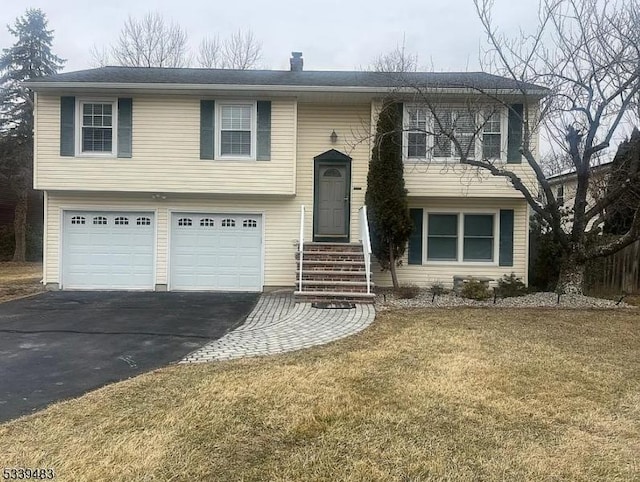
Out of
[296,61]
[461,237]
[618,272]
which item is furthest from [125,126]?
[618,272]

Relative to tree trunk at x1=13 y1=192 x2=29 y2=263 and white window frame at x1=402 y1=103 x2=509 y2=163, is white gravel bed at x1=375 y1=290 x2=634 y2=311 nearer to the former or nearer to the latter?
white window frame at x1=402 y1=103 x2=509 y2=163

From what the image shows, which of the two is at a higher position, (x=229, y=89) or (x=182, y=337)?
(x=229, y=89)

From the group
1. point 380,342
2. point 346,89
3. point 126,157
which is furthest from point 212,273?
point 380,342

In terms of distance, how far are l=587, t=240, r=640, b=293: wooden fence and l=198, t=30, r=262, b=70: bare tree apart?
64.1ft

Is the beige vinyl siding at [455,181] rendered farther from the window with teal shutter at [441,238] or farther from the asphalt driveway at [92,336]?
the asphalt driveway at [92,336]

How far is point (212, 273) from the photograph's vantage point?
38.5ft

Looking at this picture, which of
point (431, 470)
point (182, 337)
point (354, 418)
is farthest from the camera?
point (182, 337)

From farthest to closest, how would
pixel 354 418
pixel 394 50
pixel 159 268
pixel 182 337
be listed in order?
1. pixel 394 50
2. pixel 159 268
3. pixel 182 337
4. pixel 354 418

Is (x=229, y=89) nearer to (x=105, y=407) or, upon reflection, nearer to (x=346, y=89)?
(x=346, y=89)

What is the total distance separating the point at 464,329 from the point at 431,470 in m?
4.47

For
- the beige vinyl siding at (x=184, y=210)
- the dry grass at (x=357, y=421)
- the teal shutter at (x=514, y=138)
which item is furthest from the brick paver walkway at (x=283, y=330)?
the teal shutter at (x=514, y=138)

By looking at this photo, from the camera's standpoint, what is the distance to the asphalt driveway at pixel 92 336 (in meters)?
4.56

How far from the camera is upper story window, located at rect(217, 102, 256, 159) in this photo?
1123 centimetres

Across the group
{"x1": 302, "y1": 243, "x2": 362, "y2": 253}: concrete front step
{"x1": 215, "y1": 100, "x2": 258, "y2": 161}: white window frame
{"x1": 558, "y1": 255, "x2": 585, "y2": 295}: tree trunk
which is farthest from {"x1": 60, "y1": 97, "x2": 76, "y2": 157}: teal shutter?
{"x1": 558, "y1": 255, "x2": 585, "y2": 295}: tree trunk
